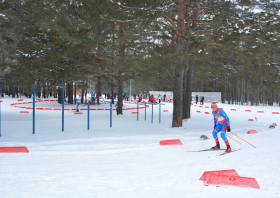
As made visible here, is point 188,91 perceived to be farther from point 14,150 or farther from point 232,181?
point 232,181

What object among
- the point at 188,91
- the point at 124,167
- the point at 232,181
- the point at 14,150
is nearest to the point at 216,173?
the point at 232,181

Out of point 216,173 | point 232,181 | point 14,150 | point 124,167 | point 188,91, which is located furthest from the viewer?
point 188,91

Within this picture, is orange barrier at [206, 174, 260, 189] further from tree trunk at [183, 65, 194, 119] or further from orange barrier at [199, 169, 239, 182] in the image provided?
tree trunk at [183, 65, 194, 119]

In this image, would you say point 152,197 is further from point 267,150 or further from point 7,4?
point 7,4

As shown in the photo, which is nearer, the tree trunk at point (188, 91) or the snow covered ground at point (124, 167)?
the snow covered ground at point (124, 167)

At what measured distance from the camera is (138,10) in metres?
12.9

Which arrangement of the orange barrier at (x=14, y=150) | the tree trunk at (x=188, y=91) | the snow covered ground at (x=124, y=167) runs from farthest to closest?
the tree trunk at (x=188, y=91)
the orange barrier at (x=14, y=150)
the snow covered ground at (x=124, y=167)

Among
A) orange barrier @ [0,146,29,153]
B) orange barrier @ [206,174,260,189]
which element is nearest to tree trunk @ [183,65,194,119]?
orange barrier @ [0,146,29,153]

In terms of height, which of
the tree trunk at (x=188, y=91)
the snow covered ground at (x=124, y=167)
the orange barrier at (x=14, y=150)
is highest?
the tree trunk at (x=188, y=91)

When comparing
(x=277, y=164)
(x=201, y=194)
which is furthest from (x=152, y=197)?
(x=277, y=164)

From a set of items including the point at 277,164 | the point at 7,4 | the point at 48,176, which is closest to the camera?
the point at 48,176

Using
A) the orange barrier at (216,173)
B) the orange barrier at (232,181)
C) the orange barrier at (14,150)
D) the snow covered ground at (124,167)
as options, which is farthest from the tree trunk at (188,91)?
the orange barrier at (232,181)

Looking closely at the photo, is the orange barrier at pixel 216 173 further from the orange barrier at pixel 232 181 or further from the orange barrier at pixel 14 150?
the orange barrier at pixel 14 150

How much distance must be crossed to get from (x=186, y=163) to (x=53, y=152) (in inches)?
164
